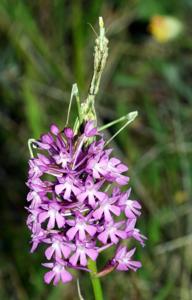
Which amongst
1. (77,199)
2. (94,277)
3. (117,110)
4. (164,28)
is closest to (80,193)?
(77,199)

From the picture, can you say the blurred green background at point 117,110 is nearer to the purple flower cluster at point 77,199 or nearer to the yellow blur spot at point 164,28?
the yellow blur spot at point 164,28

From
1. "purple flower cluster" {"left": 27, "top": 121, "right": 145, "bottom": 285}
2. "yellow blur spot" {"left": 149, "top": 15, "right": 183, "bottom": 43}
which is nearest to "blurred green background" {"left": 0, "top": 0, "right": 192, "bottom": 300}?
"yellow blur spot" {"left": 149, "top": 15, "right": 183, "bottom": 43}

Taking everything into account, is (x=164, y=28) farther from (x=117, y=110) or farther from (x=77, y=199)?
A: (x=77, y=199)

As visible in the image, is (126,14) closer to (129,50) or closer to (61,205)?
(129,50)

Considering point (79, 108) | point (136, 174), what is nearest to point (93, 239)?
point (79, 108)

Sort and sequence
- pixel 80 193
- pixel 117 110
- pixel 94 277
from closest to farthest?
1. pixel 80 193
2. pixel 94 277
3. pixel 117 110

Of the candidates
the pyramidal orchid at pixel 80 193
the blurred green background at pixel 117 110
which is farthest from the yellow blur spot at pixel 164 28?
the pyramidal orchid at pixel 80 193
